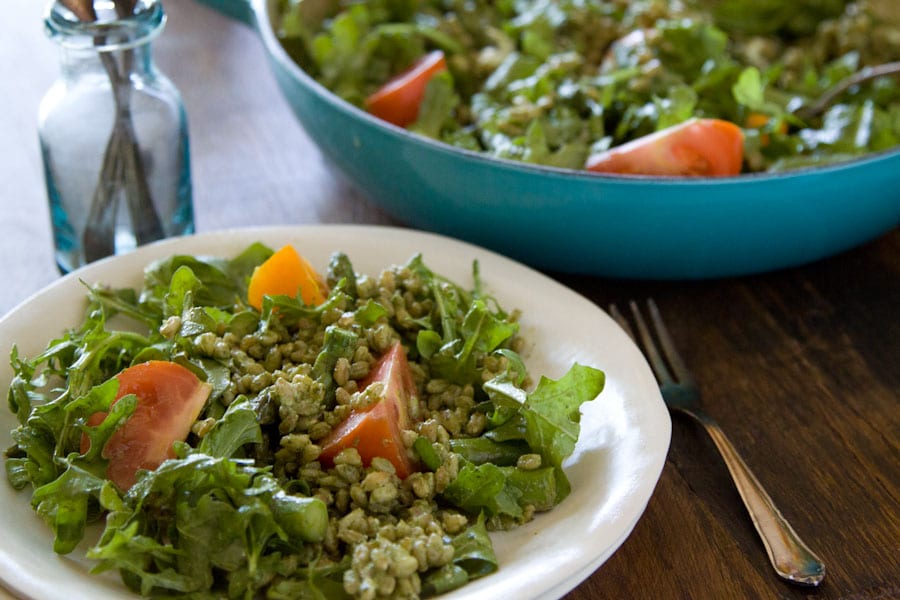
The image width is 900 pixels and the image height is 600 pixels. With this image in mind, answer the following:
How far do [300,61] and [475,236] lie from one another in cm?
55

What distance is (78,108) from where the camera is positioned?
150 cm

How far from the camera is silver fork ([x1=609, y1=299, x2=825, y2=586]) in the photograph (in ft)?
3.74

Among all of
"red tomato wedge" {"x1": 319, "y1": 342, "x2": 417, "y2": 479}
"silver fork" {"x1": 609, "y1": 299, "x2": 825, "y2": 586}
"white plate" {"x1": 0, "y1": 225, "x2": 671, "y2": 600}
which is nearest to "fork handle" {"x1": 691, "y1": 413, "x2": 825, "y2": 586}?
"silver fork" {"x1": 609, "y1": 299, "x2": 825, "y2": 586}

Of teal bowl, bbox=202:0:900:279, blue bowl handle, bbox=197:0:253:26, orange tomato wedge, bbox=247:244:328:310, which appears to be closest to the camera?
orange tomato wedge, bbox=247:244:328:310

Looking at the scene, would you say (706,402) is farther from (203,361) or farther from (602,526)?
(203,361)

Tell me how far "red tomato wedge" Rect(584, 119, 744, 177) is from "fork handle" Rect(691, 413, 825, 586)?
1.46 ft

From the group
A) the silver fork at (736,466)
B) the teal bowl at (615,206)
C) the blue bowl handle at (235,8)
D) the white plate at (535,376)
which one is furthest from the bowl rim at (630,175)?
the blue bowl handle at (235,8)

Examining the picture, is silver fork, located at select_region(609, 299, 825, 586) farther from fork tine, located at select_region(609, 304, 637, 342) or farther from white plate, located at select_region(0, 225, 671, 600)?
white plate, located at select_region(0, 225, 671, 600)

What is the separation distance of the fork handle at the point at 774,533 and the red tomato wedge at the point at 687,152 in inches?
17.5

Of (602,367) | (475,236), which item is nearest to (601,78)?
(475,236)

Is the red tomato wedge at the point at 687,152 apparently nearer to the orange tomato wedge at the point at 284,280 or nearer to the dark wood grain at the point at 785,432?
the dark wood grain at the point at 785,432

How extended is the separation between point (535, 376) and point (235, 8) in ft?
3.33

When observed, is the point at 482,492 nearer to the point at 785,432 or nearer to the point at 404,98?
the point at 785,432

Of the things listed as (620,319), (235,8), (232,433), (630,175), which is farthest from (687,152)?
(235,8)
